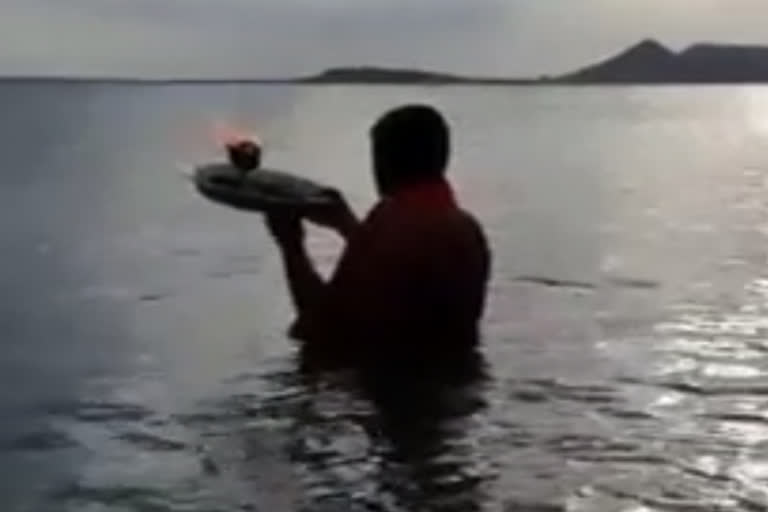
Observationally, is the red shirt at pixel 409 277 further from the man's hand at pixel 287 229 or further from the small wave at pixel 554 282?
the small wave at pixel 554 282

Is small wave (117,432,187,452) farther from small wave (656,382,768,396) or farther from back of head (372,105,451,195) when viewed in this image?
small wave (656,382,768,396)

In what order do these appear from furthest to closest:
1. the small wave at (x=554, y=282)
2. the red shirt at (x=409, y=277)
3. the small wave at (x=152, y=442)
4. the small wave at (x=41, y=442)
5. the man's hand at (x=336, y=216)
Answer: the small wave at (x=554, y=282) → the man's hand at (x=336, y=216) → the red shirt at (x=409, y=277) → the small wave at (x=41, y=442) → the small wave at (x=152, y=442)

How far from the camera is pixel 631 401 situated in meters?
12.7

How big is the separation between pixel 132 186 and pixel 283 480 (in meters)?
33.5

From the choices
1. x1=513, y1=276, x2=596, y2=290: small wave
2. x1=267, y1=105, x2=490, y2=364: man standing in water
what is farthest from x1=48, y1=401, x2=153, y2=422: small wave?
x1=513, y1=276, x2=596, y2=290: small wave

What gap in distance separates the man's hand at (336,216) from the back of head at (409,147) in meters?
0.33

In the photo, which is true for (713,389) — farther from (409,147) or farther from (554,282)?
(554,282)

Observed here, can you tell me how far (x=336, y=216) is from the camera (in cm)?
1188

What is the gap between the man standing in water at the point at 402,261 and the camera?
452 inches

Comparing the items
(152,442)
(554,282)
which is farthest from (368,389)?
(554,282)

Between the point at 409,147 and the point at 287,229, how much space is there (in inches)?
41.6

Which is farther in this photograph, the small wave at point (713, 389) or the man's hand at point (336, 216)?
the small wave at point (713, 389)

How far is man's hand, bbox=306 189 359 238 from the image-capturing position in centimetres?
1184

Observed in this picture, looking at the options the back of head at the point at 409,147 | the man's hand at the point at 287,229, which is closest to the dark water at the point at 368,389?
the man's hand at the point at 287,229
